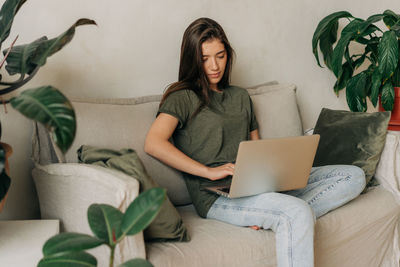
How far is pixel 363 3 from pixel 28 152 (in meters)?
2.31

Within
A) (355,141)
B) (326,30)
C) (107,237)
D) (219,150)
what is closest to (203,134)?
(219,150)

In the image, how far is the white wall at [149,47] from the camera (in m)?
1.92

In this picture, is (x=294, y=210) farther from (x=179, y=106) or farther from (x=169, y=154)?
(x=179, y=106)

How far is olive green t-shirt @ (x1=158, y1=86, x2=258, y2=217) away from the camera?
1.92m

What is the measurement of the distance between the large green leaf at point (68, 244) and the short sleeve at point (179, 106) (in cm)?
95

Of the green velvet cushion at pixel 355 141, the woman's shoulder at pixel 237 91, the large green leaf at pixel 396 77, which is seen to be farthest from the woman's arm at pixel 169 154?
the large green leaf at pixel 396 77

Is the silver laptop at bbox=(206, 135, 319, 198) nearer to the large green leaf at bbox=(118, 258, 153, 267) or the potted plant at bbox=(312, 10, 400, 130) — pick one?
the large green leaf at bbox=(118, 258, 153, 267)

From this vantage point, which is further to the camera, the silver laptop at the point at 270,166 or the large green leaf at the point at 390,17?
the large green leaf at the point at 390,17

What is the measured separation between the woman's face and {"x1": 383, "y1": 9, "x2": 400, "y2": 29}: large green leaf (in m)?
1.02

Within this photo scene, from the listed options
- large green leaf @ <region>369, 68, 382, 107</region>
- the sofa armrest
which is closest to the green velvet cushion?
large green leaf @ <region>369, 68, 382, 107</region>

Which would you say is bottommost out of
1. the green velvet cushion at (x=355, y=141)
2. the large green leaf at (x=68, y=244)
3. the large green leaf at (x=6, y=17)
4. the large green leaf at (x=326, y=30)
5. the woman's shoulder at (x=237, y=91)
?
the green velvet cushion at (x=355, y=141)

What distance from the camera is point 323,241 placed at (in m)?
1.90

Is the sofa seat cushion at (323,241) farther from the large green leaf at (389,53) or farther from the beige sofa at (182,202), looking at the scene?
the large green leaf at (389,53)

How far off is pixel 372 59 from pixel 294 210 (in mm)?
1508
